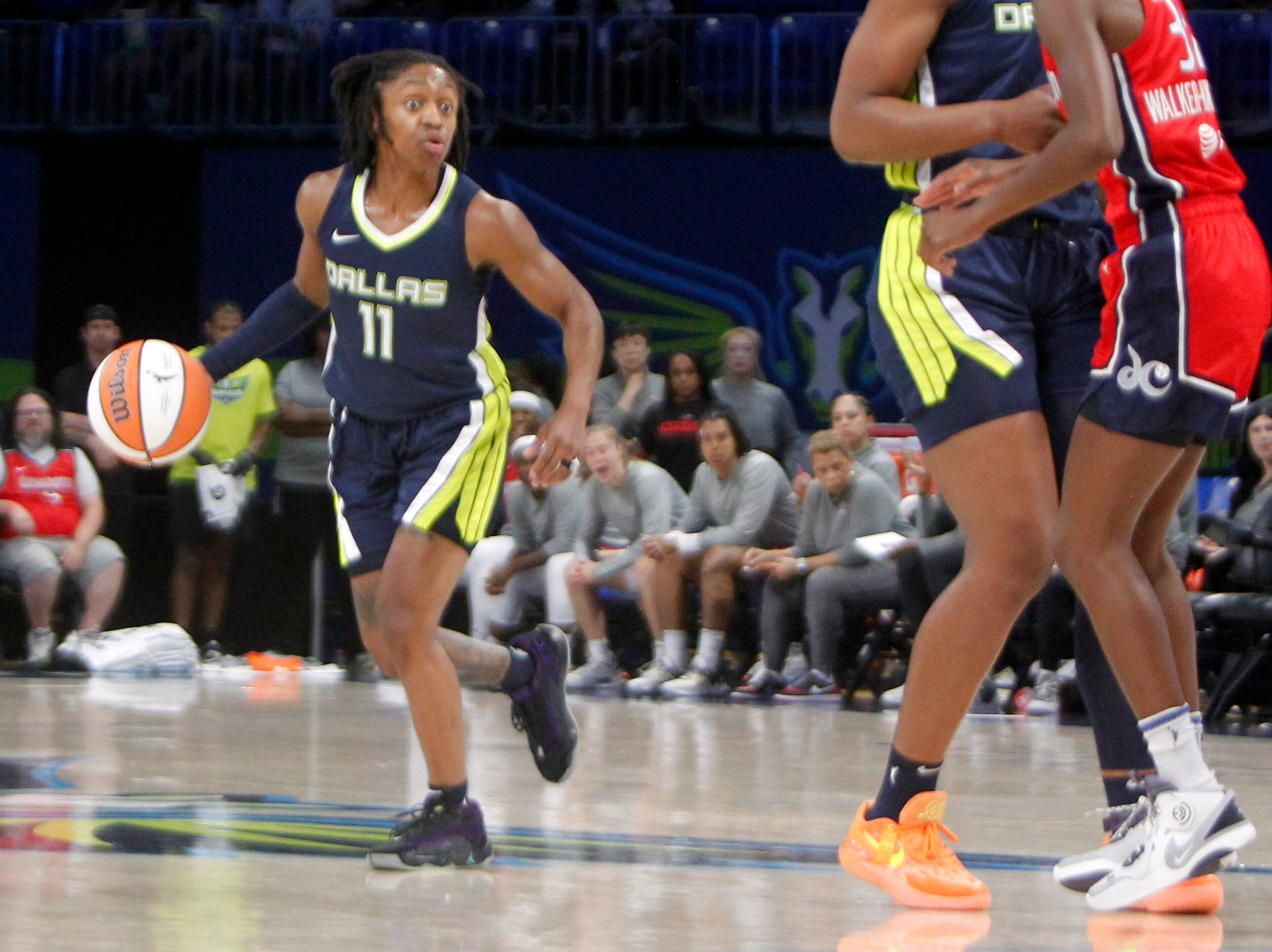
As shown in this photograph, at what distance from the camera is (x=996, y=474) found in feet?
10.2

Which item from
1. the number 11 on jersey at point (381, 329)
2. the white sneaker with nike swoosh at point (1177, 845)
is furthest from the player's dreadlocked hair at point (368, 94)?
the white sneaker with nike swoosh at point (1177, 845)

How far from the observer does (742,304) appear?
12.4m

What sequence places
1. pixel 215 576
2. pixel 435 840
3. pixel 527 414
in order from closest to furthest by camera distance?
pixel 435 840
pixel 527 414
pixel 215 576

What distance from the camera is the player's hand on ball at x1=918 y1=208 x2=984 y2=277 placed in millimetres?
3031

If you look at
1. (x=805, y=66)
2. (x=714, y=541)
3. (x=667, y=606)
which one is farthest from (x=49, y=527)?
(x=805, y=66)

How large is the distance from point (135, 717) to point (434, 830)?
348 centimetres

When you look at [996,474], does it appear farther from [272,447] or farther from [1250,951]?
[272,447]

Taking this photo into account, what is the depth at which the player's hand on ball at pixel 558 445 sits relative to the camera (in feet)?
12.3

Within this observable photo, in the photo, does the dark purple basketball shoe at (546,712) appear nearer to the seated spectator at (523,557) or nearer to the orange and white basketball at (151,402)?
the orange and white basketball at (151,402)

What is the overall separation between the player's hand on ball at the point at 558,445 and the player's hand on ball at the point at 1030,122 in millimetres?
1110

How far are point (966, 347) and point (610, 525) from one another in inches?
241

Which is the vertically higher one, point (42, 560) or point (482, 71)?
point (482, 71)

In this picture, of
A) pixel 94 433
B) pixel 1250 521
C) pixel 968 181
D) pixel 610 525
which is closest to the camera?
pixel 968 181

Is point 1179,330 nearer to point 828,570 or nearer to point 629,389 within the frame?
point 828,570
